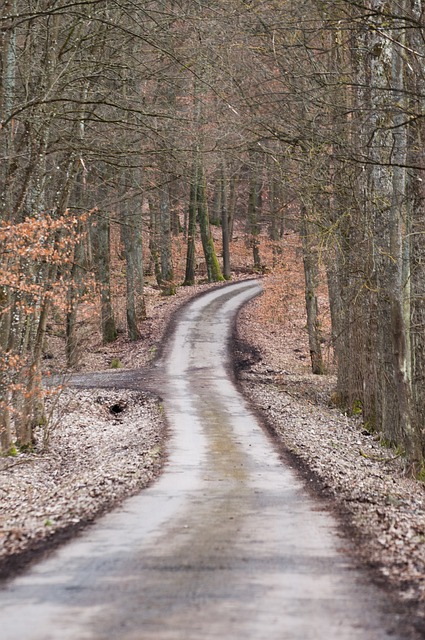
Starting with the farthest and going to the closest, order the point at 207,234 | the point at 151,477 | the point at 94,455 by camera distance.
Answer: the point at 207,234, the point at 94,455, the point at 151,477

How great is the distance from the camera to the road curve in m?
5.11

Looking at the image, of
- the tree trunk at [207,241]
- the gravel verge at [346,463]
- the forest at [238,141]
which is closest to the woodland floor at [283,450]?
the gravel verge at [346,463]

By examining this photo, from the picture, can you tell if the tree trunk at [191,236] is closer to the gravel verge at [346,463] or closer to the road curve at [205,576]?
the gravel verge at [346,463]

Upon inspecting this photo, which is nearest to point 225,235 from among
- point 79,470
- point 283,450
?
point 283,450

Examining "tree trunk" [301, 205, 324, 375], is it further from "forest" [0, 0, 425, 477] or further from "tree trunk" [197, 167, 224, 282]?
"tree trunk" [197, 167, 224, 282]

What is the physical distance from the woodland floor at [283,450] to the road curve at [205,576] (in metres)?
0.36

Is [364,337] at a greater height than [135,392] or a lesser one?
greater

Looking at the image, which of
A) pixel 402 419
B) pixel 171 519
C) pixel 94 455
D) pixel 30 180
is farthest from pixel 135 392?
pixel 171 519

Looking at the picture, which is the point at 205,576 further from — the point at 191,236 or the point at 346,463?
the point at 191,236

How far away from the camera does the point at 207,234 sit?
4253 centimetres

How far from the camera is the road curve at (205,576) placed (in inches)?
201

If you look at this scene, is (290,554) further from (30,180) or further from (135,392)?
(135,392)

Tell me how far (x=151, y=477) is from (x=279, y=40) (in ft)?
30.4

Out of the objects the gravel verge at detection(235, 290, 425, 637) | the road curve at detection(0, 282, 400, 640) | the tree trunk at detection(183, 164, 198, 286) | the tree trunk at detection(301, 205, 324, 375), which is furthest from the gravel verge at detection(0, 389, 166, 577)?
the tree trunk at detection(183, 164, 198, 286)
